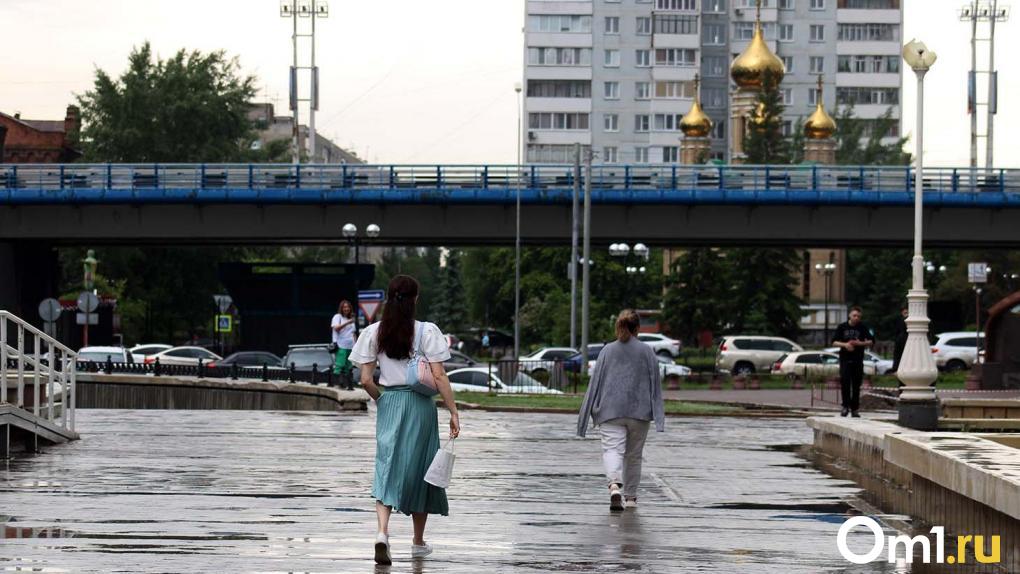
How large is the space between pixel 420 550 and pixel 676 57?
142 metres

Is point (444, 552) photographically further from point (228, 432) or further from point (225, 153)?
point (225, 153)

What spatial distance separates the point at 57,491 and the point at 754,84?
106538 mm

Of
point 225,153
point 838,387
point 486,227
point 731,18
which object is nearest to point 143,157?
point 225,153

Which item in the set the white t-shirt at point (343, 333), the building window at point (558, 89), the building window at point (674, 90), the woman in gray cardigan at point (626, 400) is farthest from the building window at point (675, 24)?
the woman in gray cardigan at point (626, 400)

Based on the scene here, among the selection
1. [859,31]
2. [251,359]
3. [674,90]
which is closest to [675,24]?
[674,90]

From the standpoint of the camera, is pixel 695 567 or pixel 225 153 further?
pixel 225 153

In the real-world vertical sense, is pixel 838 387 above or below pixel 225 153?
below

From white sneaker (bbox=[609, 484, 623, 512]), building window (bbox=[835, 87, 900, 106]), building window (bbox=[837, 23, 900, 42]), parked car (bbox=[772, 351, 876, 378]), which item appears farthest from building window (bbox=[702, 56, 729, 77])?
white sneaker (bbox=[609, 484, 623, 512])

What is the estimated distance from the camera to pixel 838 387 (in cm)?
4716

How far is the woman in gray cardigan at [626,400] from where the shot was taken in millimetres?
15219

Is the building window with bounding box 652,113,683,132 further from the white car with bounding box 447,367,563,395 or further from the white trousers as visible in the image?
the white trousers

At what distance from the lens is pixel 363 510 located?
45.7 ft

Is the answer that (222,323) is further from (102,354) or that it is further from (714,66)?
(714,66)

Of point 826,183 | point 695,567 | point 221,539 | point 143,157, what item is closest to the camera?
point 695,567
